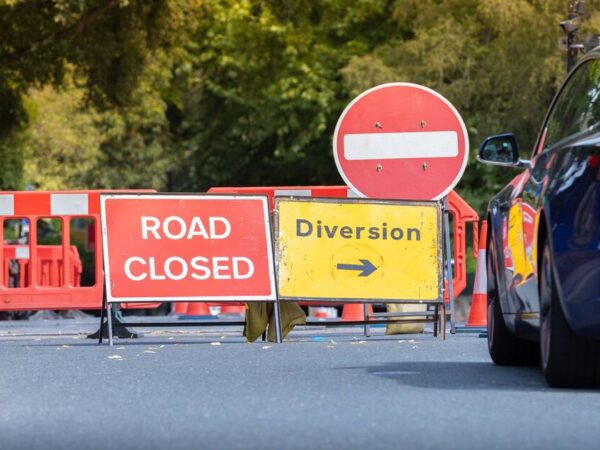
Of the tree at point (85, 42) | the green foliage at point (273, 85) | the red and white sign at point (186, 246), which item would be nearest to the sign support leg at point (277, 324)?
the red and white sign at point (186, 246)

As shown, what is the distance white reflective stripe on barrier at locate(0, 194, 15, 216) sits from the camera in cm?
1886

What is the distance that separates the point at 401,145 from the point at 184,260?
187 centimetres

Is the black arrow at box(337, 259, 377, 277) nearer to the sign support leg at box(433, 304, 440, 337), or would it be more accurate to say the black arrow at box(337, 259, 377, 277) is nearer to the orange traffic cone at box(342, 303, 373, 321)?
the sign support leg at box(433, 304, 440, 337)

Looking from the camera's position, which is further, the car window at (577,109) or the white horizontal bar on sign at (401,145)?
the white horizontal bar on sign at (401,145)

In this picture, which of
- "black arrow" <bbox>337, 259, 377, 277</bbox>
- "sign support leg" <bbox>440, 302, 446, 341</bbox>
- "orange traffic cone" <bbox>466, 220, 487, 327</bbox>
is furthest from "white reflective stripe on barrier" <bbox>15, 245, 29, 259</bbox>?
"sign support leg" <bbox>440, 302, 446, 341</bbox>

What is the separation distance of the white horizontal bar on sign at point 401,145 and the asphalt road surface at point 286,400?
1933 mm

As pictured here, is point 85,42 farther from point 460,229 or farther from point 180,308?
point 460,229

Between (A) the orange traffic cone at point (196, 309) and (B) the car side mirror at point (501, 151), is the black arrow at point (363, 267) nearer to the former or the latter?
(B) the car side mirror at point (501, 151)

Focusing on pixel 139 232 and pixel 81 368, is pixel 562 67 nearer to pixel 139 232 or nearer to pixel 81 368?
pixel 139 232

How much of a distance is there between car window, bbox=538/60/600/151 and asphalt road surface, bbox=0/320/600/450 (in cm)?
123

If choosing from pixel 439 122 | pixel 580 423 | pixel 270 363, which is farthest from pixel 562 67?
pixel 580 423

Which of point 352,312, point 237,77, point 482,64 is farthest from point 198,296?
point 237,77

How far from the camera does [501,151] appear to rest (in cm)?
Result: 1023

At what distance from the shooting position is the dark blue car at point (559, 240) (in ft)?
26.4
